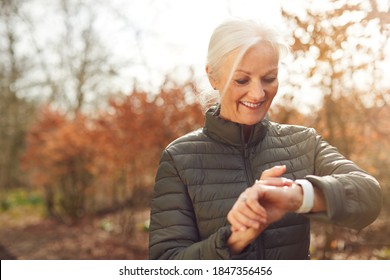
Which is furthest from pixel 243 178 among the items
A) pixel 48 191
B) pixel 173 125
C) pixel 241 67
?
pixel 48 191

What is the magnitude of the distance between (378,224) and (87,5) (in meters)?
4.52

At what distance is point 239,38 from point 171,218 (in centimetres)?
51

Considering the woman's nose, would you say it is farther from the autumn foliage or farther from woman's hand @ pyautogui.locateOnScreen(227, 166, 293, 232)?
the autumn foliage

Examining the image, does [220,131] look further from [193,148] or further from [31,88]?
[31,88]

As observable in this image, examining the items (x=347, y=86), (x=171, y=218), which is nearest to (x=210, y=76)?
(x=171, y=218)

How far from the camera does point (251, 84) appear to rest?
1.25 m

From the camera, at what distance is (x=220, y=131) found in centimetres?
132

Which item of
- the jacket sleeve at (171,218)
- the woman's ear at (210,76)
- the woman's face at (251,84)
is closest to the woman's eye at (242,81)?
the woman's face at (251,84)

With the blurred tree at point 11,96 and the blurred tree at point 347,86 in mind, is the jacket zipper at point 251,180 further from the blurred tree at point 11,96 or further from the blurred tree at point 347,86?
the blurred tree at point 11,96

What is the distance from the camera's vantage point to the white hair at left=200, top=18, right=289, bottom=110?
1.20m

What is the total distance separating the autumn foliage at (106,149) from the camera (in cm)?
472

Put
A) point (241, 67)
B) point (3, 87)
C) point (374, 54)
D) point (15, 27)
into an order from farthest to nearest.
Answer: point (3, 87) → point (15, 27) → point (374, 54) → point (241, 67)

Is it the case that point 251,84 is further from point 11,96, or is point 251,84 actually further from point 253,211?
point 11,96

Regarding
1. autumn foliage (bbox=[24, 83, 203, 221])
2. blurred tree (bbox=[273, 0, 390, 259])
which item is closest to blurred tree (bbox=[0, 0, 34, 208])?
autumn foliage (bbox=[24, 83, 203, 221])
